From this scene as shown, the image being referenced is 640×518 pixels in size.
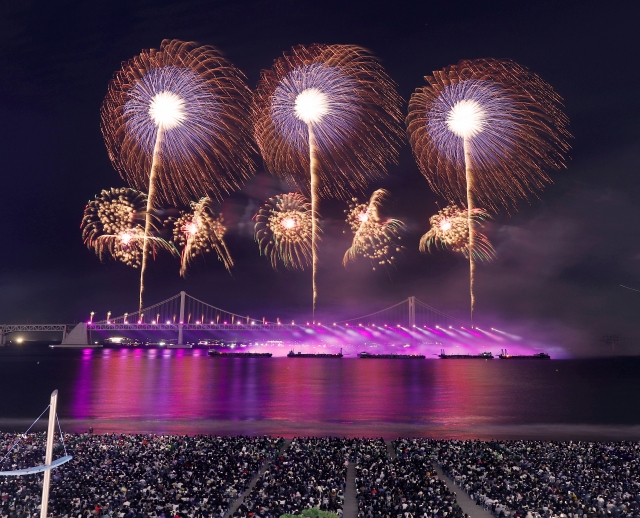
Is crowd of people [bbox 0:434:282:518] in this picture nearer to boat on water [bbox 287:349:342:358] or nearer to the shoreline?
the shoreline

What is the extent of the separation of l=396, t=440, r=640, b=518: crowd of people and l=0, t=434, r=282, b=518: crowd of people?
7347 mm

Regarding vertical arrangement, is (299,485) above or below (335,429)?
above

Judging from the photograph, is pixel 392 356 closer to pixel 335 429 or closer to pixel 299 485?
pixel 335 429

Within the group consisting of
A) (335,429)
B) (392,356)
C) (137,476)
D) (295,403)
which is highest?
(392,356)

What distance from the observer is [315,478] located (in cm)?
1675

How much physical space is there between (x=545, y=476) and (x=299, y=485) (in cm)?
850

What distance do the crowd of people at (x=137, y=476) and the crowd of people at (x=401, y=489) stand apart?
12.9ft

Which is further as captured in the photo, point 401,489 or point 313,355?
point 313,355

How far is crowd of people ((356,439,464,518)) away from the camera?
1395 centimetres

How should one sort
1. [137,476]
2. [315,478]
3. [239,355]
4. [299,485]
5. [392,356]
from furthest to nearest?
[239,355], [392,356], [137,476], [315,478], [299,485]

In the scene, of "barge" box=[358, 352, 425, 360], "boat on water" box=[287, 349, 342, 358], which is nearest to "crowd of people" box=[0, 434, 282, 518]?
"barge" box=[358, 352, 425, 360]

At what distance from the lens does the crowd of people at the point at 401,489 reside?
13.9 metres

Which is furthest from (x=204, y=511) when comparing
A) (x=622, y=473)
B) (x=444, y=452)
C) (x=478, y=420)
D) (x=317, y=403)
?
(x=317, y=403)

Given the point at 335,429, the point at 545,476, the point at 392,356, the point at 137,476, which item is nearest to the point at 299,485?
the point at 137,476
